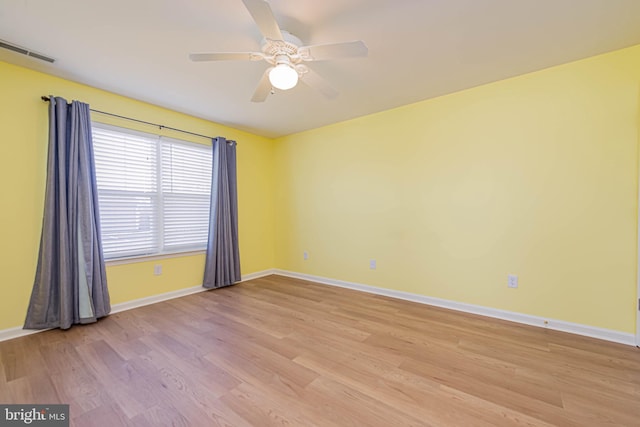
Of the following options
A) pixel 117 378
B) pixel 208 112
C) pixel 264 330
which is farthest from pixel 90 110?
pixel 264 330

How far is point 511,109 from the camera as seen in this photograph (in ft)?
8.44

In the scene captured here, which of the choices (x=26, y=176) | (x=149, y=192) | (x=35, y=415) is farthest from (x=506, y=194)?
(x=26, y=176)

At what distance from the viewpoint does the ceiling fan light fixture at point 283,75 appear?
5.72 feet

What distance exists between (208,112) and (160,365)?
9.49 feet

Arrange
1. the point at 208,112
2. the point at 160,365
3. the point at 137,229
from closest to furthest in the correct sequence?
1. the point at 160,365
2. the point at 137,229
3. the point at 208,112

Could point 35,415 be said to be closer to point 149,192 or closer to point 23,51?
point 149,192

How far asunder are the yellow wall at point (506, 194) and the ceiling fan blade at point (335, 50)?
1.80 m

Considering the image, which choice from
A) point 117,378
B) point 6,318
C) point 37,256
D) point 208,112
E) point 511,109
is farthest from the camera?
point 208,112

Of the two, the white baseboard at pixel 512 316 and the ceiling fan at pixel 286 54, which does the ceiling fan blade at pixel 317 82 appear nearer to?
the ceiling fan at pixel 286 54

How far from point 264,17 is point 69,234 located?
2686mm

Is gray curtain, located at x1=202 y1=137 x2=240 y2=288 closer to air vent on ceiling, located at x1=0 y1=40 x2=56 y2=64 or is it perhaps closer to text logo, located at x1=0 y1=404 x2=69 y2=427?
air vent on ceiling, located at x1=0 y1=40 x2=56 y2=64

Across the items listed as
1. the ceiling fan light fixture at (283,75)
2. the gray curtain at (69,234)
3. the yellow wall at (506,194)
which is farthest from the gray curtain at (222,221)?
the ceiling fan light fixture at (283,75)

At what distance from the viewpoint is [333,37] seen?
196 cm

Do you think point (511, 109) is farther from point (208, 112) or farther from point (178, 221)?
point (178, 221)
